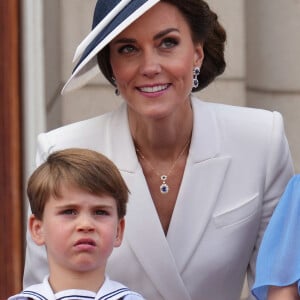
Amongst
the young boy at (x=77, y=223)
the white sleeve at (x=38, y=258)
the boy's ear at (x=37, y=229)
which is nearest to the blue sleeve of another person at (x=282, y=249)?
the young boy at (x=77, y=223)

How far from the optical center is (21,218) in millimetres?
5434

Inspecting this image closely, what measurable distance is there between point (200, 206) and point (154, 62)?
0.48 meters

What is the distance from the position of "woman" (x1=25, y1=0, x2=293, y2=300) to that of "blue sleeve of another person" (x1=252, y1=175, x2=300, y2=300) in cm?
42

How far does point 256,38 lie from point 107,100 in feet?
2.93

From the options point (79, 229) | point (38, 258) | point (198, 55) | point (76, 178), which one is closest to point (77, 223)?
point (79, 229)

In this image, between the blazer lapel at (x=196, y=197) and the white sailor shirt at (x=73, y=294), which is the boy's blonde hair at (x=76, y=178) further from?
the blazer lapel at (x=196, y=197)

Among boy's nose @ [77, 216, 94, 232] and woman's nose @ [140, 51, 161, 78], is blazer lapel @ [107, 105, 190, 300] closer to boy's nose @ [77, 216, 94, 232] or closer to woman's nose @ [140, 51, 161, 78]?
woman's nose @ [140, 51, 161, 78]

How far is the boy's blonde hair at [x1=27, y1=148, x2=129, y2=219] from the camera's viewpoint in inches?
137

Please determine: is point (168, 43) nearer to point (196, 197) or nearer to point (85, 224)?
point (196, 197)

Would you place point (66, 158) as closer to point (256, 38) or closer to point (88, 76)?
point (88, 76)

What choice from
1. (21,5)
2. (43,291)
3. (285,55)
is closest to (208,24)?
(43,291)

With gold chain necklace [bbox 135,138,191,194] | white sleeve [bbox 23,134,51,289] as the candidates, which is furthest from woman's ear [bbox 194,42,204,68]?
white sleeve [bbox 23,134,51,289]

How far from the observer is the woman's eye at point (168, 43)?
12.7ft

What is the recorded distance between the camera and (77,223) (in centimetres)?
341
